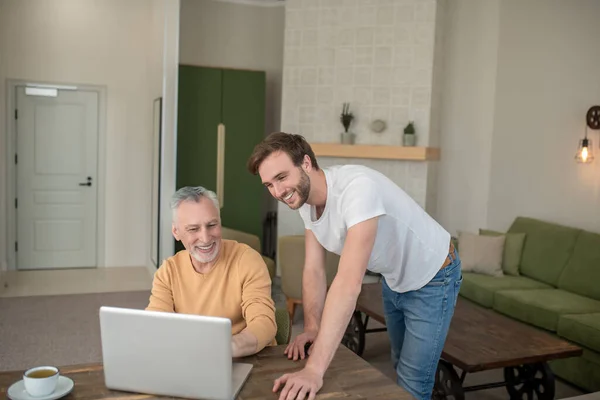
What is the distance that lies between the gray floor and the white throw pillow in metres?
0.94

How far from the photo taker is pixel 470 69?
20.7ft

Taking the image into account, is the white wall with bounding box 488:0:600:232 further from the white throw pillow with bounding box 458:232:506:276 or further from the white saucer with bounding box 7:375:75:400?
the white saucer with bounding box 7:375:75:400

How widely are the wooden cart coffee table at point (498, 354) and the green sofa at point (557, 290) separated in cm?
37

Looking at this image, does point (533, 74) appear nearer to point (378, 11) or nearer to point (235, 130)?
point (378, 11)

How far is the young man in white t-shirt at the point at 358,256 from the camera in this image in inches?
75.1

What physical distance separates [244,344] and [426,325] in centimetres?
71

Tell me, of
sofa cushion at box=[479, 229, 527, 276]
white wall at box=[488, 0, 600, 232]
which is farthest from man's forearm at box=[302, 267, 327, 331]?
white wall at box=[488, 0, 600, 232]

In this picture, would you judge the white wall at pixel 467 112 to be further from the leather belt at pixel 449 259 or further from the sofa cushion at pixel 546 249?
the leather belt at pixel 449 259

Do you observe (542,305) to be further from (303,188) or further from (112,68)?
(112,68)

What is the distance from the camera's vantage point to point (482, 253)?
5.27 metres

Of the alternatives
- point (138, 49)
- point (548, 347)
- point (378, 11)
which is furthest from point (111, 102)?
point (548, 347)

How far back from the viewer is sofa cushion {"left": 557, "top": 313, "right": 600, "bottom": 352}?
3852 millimetres

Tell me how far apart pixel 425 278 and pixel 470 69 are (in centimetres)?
448

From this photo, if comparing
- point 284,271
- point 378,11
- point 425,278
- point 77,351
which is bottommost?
point 77,351
